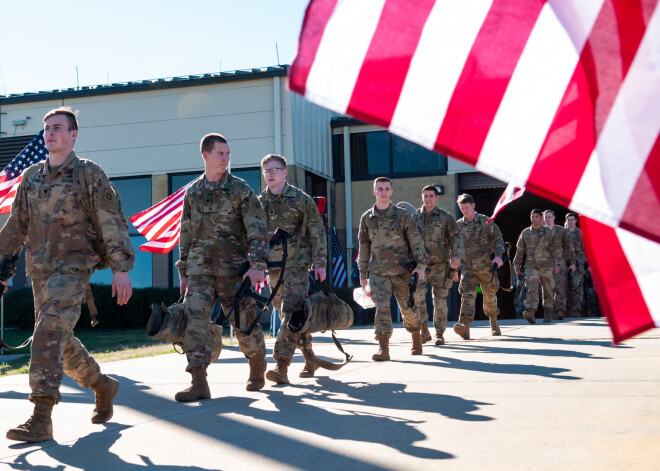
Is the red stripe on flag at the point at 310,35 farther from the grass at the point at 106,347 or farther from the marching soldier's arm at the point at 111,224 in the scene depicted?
the grass at the point at 106,347

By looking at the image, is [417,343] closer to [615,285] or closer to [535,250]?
[615,285]

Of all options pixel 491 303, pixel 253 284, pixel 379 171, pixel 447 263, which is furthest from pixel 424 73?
pixel 379 171

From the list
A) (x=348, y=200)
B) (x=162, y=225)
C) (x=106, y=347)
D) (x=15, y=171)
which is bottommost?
(x=106, y=347)

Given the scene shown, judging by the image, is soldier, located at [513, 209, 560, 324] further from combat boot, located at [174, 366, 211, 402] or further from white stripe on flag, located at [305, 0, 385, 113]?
white stripe on flag, located at [305, 0, 385, 113]

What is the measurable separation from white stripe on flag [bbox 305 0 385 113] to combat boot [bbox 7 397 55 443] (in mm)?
3257

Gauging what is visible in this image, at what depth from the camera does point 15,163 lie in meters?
13.5

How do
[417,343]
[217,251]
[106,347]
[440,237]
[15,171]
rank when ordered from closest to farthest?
[217,251] → [417,343] → [440,237] → [15,171] → [106,347]

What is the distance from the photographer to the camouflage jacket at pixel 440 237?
12.4m

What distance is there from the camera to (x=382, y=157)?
27281 millimetres

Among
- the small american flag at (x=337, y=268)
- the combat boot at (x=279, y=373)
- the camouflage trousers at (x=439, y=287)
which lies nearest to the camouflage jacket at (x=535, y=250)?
the camouflage trousers at (x=439, y=287)

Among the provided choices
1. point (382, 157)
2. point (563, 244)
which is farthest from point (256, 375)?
point (382, 157)

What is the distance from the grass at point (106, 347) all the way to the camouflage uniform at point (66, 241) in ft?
5.05

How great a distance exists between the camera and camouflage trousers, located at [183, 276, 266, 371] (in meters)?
6.61

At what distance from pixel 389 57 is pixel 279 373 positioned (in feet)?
17.2
